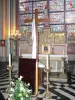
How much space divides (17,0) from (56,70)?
346 inches

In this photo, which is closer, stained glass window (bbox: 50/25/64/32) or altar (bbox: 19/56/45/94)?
altar (bbox: 19/56/45/94)

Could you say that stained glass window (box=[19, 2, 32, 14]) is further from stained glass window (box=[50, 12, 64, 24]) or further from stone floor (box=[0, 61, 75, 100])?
stone floor (box=[0, 61, 75, 100])

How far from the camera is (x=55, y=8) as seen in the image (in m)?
16.7

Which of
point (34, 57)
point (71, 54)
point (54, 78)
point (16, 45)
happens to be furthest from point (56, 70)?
point (16, 45)

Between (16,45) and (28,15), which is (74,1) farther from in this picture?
(16,45)

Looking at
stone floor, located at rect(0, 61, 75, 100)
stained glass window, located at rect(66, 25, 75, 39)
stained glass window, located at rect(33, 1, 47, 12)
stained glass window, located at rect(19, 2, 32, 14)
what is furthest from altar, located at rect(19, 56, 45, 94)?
stained glass window, located at rect(19, 2, 32, 14)

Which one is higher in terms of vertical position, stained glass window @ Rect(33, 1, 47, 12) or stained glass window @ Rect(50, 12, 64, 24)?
stained glass window @ Rect(33, 1, 47, 12)

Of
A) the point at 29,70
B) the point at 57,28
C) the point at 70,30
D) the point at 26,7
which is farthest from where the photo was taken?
the point at 26,7

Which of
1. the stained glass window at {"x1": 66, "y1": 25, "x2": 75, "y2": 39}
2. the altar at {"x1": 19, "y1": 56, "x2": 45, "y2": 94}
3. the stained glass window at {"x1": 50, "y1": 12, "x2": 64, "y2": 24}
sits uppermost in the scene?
the stained glass window at {"x1": 50, "y1": 12, "x2": 64, "y2": 24}

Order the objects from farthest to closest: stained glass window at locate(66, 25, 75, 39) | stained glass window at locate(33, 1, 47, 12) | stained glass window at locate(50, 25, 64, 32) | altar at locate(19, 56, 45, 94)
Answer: stained glass window at locate(33, 1, 47, 12) → stained glass window at locate(50, 25, 64, 32) → stained glass window at locate(66, 25, 75, 39) → altar at locate(19, 56, 45, 94)

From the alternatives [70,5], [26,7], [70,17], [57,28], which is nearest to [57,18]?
[57,28]

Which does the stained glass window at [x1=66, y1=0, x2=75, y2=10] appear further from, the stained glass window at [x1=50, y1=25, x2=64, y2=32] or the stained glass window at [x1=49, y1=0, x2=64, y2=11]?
the stained glass window at [x1=50, y1=25, x2=64, y2=32]

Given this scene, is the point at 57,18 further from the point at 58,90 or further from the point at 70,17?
the point at 58,90

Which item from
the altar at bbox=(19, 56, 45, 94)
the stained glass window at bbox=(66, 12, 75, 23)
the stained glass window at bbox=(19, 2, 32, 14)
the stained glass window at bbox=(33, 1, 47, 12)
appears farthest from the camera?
the stained glass window at bbox=(19, 2, 32, 14)
